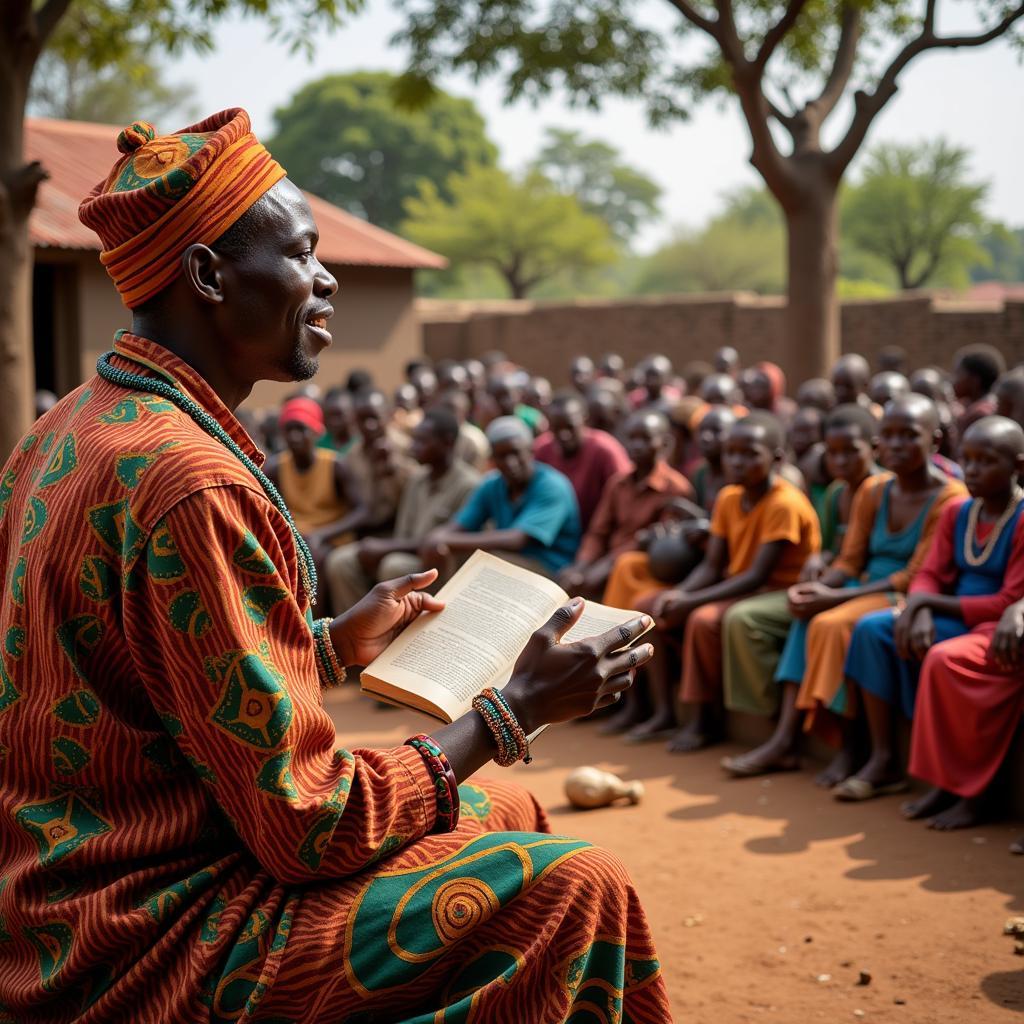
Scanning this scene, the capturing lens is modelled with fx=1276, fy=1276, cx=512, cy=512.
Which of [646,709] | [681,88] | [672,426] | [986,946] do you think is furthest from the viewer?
[681,88]

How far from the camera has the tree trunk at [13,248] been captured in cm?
688

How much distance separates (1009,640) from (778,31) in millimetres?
6743

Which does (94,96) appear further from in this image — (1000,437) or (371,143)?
(1000,437)

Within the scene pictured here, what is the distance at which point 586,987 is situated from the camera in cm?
197

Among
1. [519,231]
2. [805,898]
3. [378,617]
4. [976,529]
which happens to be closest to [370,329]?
[976,529]

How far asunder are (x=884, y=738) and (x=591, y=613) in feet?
11.0

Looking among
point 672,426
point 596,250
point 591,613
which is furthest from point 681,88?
point 596,250

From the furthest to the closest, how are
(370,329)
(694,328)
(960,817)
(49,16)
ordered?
(694,328)
(370,329)
(49,16)
(960,817)

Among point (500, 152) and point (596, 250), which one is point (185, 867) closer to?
point (596, 250)

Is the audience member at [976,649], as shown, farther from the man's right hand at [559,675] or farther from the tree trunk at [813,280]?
the tree trunk at [813,280]

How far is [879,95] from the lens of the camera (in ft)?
33.9

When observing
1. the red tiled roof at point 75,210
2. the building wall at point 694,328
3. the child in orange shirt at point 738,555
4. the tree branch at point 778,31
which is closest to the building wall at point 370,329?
the red tiled roof at point 75,210

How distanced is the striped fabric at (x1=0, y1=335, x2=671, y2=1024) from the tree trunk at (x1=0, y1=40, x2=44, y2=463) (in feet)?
17.8

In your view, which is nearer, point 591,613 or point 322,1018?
point 322,1018
